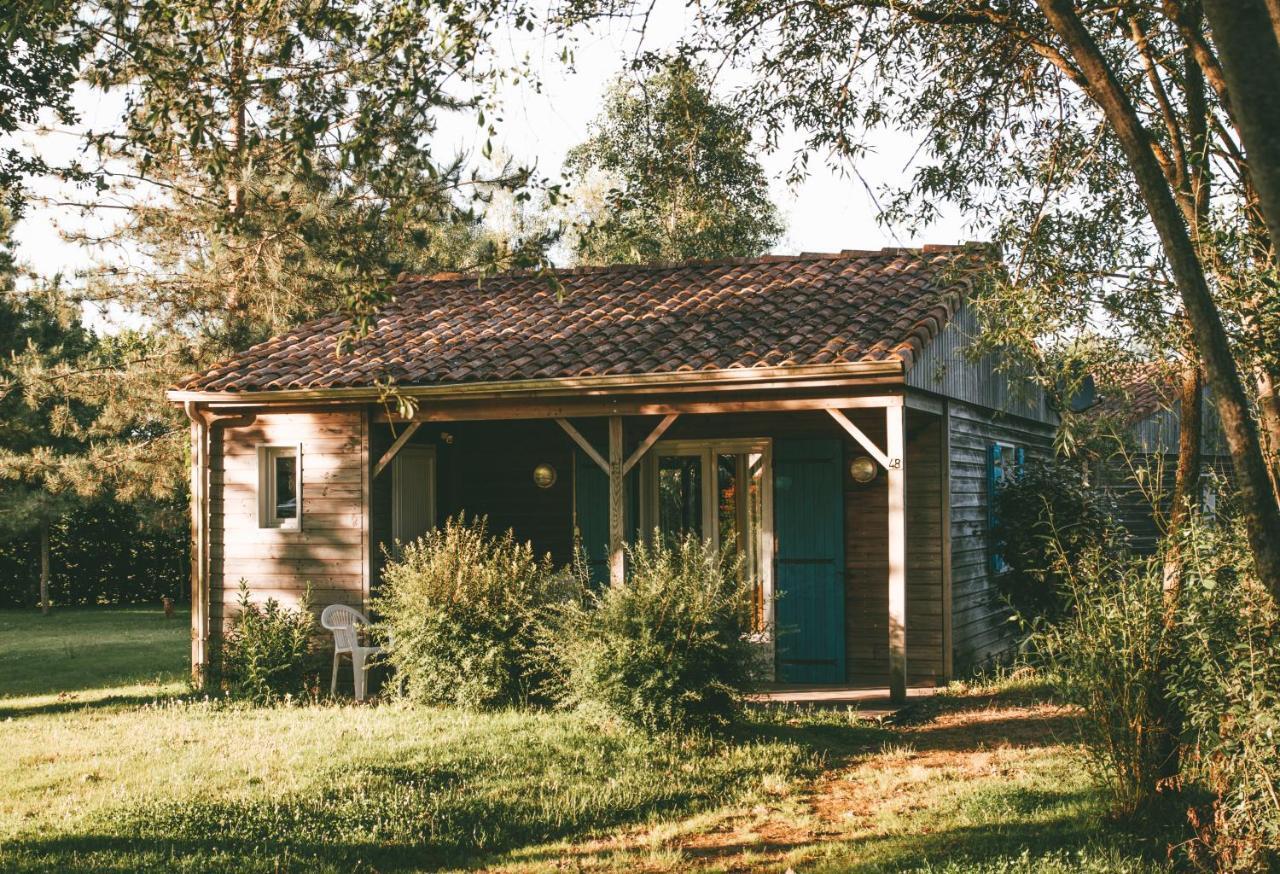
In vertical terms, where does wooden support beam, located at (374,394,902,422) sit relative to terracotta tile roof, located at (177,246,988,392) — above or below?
below

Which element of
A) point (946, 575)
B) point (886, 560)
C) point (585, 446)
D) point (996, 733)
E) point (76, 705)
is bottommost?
point (76, 705)

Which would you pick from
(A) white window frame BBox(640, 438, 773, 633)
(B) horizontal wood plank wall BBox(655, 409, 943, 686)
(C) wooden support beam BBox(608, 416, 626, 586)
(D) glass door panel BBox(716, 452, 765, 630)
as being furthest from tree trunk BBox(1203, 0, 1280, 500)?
(D) glass door panel BBox(716, 452, 765, 630)

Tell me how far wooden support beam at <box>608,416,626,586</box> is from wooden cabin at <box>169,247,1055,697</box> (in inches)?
0.8

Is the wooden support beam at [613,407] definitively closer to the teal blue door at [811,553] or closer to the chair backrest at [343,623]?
the teal blue door at [811,553]

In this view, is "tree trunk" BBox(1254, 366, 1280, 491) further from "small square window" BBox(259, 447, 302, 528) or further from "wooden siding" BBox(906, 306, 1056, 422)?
"small square window" BBox(259, 447, 302, 528)

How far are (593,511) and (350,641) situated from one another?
266cm

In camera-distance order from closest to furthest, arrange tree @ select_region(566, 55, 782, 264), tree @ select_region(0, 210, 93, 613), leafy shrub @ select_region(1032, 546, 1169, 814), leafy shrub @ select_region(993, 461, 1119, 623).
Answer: leafy shrub @ select_region(1032, 546, 1169, 814), tree @ select_region(566, 55, 782, 264), leafy shrub @ select_region(993, 461, 1119, 623), tree @ select_region(0, 210, 93, 613)

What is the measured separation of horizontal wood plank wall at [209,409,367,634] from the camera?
11.4m

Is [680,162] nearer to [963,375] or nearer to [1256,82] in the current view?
[963,375]

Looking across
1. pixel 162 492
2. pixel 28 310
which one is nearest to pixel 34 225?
pixel 162 492

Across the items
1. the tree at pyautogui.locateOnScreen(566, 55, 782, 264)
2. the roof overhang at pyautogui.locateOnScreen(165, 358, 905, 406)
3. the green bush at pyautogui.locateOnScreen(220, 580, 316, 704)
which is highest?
the tree at pyautogui.locateOnScreen(566, 55, 782, 264)

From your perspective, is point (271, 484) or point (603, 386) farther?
point (271, 484)

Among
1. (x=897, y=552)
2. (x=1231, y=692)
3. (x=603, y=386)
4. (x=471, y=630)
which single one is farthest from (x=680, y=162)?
(x=1231, y=692)

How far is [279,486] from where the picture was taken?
39.0ft
